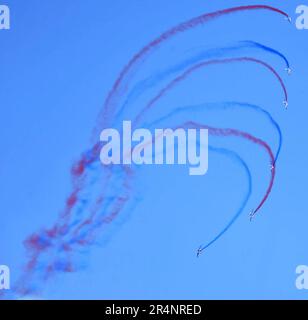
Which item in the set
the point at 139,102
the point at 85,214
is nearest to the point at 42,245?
the point at 85,214

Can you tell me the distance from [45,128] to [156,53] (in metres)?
0.34

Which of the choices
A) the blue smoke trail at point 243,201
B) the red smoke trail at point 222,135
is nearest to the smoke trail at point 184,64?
the red smoke trail at point 222,135

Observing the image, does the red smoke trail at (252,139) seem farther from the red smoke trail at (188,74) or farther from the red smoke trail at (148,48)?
the red smoke trail at (148,48)

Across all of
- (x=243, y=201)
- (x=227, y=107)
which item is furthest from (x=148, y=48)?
(x=243, y=201)

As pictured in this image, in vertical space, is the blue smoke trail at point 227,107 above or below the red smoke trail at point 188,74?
below

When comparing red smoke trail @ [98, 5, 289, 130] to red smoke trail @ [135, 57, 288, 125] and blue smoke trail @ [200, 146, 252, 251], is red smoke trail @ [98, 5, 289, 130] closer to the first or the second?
red smoke trail @ [135, 57, 288, 125]

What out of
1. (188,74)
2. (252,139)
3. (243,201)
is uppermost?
(188,74)

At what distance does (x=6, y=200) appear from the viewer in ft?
5.06

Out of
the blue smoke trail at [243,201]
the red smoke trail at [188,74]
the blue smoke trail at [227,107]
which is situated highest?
the red smoke trail at [188,74]

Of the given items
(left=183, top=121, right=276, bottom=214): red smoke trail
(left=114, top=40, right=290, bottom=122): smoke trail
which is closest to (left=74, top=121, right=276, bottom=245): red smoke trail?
(left=183, top=121, right=276, bottom=214): red smoke trail

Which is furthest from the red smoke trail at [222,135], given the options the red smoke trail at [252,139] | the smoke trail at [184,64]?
the smoke trail at [184,64]

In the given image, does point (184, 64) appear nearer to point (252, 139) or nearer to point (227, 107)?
point (227, 107)

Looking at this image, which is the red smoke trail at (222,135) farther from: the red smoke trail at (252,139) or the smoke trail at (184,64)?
the smoke trail at (184,64)

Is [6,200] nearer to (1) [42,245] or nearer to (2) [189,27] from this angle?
(1) [42,245]
